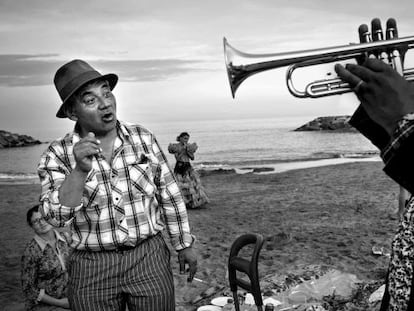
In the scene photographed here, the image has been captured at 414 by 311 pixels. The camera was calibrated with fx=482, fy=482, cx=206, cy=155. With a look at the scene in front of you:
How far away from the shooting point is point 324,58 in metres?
1.95

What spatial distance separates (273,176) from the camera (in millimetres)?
16109

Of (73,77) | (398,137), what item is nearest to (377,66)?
(398,137)

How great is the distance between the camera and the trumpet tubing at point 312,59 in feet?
5.60

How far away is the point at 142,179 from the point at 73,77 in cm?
75

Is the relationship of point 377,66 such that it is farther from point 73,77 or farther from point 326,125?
point 326,125

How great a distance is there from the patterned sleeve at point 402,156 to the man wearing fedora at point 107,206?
1.75 meters

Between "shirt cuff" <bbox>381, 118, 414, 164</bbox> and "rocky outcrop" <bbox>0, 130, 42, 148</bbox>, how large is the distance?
143 feet

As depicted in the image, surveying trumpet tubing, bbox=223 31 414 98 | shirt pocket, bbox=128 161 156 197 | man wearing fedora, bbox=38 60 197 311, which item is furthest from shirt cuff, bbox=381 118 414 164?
shirt pocket, bbox=128 161 156 197

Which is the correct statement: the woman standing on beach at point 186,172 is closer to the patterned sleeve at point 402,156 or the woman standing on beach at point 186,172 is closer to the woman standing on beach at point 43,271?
the woman standing on beach at point 43,271

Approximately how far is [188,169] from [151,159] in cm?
675

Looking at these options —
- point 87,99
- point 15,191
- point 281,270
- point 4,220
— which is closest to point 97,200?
point 87,99

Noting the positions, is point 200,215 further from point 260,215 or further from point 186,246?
point 186,246

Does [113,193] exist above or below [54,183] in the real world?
below

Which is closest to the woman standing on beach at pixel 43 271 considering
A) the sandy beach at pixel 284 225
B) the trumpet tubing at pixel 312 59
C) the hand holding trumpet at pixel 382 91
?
the sandy beach at pixel 284 225
